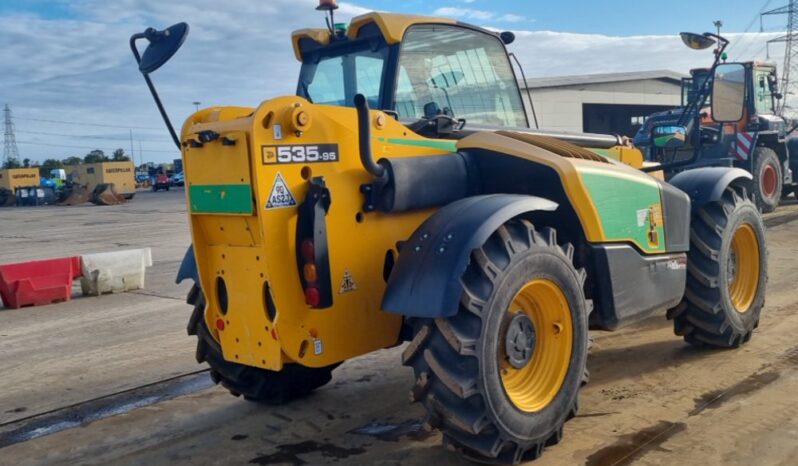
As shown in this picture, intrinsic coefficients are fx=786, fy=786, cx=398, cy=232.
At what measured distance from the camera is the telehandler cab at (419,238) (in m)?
3.70

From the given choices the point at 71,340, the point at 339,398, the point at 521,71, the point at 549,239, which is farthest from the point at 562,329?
the point at 71,340

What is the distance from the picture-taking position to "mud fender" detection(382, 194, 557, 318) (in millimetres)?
3613

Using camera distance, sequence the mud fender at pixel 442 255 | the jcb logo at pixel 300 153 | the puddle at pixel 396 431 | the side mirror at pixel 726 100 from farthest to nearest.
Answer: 1. the side mirror at pixel 726 100
2. the puddle at pixel 396 431
3. the jcb logo at pixel 300 153
4. the mud fender at pixel 442 255

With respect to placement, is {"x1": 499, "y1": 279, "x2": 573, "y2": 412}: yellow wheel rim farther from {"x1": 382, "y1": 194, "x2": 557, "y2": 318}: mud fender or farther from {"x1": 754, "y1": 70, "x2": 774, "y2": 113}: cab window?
{"x1": 754, "y1": 70, "x2": 774, "y2": 113}: cab window

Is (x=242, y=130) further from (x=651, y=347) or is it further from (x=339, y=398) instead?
(x=651, y=347)

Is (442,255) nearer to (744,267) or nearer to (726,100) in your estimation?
(726,100)

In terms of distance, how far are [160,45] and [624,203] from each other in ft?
9.16

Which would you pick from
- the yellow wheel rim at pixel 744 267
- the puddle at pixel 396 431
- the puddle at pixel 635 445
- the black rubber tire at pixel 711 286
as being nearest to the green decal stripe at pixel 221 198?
the puddle at pixel 396 431

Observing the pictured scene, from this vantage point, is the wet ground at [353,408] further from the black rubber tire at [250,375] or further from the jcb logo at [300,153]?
the jcb logo at [300,153]

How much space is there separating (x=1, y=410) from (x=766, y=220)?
1337cm

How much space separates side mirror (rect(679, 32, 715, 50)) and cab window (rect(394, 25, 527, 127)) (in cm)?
133

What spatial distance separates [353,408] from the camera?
5039mm

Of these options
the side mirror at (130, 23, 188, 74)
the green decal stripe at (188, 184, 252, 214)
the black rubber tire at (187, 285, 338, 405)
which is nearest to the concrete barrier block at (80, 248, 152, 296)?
the black rubber tire at (187, 285, 338, 405)

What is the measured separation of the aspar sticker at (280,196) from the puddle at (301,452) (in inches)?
55.1
